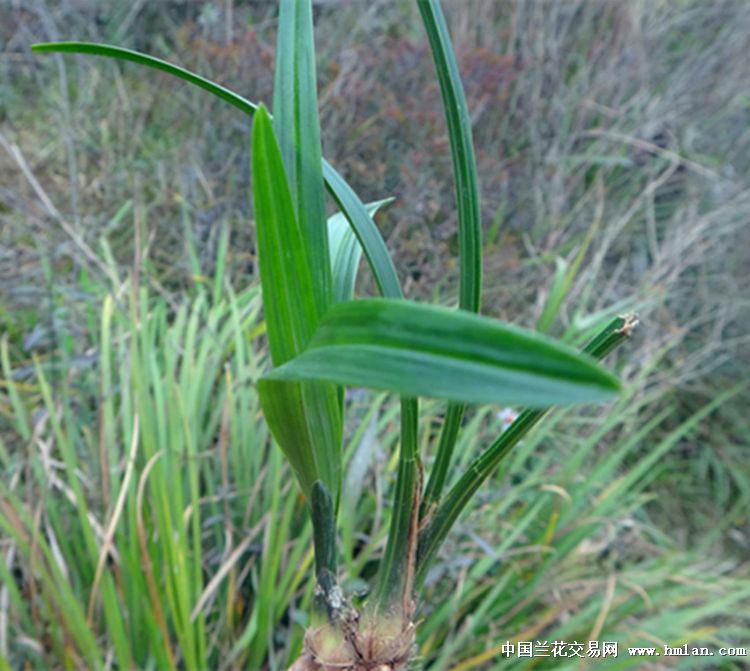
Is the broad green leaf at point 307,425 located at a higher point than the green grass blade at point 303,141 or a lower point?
lower

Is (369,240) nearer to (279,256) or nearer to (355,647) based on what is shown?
(279,256)

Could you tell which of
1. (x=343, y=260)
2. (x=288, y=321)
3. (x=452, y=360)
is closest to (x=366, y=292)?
(x=343, y=260)

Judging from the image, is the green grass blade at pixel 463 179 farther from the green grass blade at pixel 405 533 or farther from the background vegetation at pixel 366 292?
the background vegetation at pixel 366 292

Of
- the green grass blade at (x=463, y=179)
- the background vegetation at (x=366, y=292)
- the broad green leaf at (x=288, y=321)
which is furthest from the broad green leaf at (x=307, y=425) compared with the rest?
the background vegetation at (x=366, y=292)

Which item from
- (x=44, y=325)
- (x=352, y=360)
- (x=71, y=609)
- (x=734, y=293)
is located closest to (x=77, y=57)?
(x=44, y=325)

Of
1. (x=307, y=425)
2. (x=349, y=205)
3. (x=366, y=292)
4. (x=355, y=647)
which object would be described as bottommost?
(x=366, y=292)

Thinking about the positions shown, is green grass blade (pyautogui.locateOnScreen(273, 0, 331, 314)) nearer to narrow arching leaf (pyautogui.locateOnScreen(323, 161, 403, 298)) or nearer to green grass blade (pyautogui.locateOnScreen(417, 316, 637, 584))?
narrow arching leaf (pyautogui.locateOnScreen(323, 161, 403, 298))
